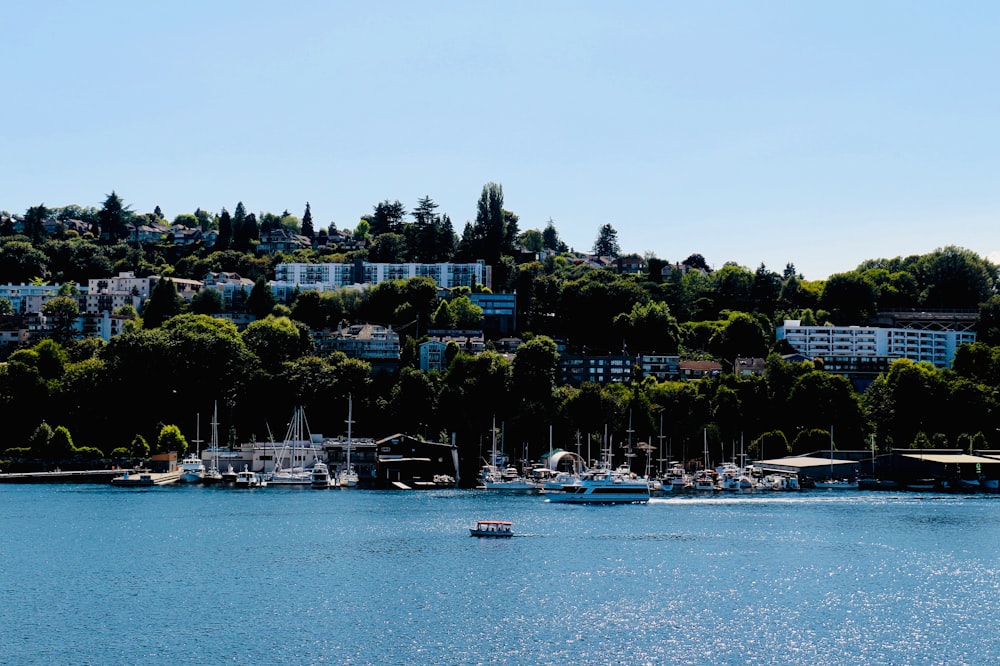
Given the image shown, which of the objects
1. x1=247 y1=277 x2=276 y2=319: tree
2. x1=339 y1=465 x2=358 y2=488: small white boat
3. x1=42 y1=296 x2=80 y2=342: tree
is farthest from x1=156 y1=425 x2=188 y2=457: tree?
x1=247 y1=277 x2=276 y2=319: tree

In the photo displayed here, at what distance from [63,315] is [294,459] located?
56.7 metres

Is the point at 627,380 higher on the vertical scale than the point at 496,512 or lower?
higher

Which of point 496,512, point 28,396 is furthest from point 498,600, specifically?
point 28,396

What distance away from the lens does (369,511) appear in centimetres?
8262

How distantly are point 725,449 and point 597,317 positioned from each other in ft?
112

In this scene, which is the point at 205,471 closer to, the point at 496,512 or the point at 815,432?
the point at 496,512

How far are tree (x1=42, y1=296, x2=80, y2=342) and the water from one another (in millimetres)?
73815

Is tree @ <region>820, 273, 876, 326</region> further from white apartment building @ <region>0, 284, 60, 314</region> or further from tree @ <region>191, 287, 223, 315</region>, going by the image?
white apartment building @ <region>0, 284, 60, 314</region>

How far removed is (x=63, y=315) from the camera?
156 meters

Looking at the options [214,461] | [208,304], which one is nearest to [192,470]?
[214,461]

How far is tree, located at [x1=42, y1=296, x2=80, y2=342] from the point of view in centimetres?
15388

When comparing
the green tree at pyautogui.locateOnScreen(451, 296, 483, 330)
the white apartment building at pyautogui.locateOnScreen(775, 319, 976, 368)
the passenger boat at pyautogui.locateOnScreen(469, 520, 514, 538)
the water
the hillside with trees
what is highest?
the green tree at pyautogui.locateOnScreen(451, 296, 483, 330)

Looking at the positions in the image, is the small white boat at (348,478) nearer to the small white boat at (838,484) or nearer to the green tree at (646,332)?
the small white boat at (838,484)

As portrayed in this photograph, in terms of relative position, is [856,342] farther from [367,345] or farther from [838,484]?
[367,345]
